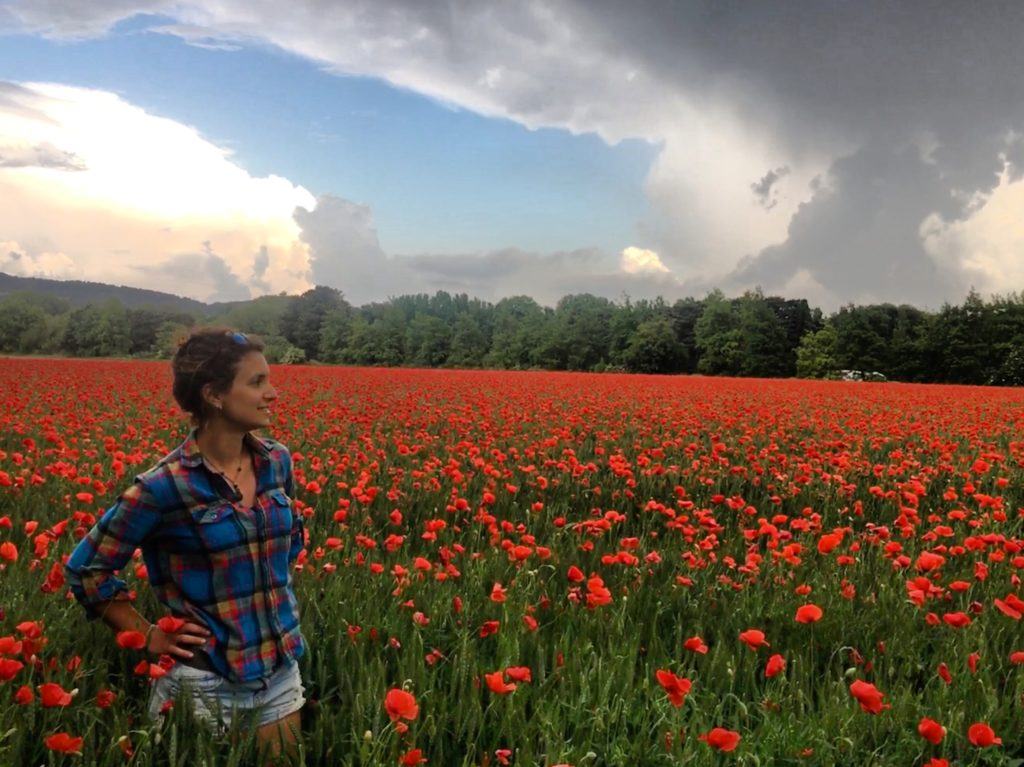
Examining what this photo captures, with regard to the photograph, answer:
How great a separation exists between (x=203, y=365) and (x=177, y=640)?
2.90 ft

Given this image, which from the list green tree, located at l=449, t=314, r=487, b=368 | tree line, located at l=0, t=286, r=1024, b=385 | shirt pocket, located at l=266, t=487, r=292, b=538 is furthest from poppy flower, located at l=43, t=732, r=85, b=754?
green tree, located at l=449, t=314, r=487, b=368

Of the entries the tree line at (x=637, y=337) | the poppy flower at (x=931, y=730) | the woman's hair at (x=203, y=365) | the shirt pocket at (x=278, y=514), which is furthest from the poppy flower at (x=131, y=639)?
the tree line at (x=637, y=337)

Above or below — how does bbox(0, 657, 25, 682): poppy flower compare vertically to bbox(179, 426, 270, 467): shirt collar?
below

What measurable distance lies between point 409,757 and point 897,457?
25.1 feet

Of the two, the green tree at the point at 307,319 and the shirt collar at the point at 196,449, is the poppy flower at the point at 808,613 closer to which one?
the shirt collar at the point at 196,449

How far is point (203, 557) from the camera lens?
2.50m

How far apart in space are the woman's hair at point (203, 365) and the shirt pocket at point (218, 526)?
1.04ft

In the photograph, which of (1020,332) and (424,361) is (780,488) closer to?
(1020,332)

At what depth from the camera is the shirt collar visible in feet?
8.12

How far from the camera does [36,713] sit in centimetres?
256

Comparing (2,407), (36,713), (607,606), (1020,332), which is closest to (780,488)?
(607,606)

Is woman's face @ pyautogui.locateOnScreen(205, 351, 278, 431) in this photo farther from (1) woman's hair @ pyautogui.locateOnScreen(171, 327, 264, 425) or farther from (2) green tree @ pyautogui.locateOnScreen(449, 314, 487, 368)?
(2) green tree @ pyautogui.locateOnScreen(449, 314, 487, 368)

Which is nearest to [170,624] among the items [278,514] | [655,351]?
[278,514]

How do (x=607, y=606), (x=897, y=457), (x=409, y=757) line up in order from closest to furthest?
(x=409, y=757)
(x=607, y=606)
(x=897, y=457)
